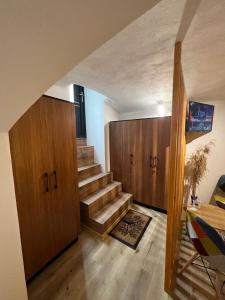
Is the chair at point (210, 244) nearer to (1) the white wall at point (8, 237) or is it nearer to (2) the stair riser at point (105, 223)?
(2) the stair riser at point (105, 223)

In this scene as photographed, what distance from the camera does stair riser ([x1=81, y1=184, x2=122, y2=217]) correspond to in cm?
215

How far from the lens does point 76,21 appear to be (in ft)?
1.59

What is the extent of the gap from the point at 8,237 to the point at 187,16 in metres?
1.89

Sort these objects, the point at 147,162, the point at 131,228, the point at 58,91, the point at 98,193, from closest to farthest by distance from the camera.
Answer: the point at 58,91 → the point at 131,228 → the point at 98,193 → the point at 147,162

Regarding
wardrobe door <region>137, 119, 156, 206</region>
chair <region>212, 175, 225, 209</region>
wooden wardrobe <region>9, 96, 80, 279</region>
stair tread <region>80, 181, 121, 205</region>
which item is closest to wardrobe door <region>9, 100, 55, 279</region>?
wooden wardrobe <region>9, 96, 80, 279</region>

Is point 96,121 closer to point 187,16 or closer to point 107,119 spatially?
point 107,119

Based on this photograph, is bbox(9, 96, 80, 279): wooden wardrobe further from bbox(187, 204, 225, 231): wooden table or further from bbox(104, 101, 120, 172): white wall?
bbox(187, 204, 225, 231): wooden table

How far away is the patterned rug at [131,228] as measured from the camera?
1.95 metres

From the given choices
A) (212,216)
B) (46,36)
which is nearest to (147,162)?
(212,216)

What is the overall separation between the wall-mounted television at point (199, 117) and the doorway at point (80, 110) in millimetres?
2455

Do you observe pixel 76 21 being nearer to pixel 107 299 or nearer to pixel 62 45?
pixel 62 45

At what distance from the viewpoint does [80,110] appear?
11.5 feet

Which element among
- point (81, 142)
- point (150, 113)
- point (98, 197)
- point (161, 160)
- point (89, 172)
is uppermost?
point (150, 113)

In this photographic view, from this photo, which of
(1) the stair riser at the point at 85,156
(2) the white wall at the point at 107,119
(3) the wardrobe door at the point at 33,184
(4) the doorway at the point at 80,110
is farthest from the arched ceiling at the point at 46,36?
(4) the doorway at the point at 80,110
